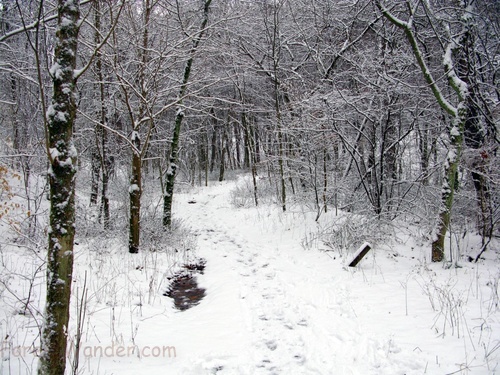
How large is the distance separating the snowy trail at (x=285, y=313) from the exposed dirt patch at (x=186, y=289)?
0.75 ft

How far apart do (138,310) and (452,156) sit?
21.0 ft

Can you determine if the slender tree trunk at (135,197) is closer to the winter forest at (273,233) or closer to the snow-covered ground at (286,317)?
the winter forest at (273,233)

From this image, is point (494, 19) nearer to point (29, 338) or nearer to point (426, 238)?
point (426, 238)

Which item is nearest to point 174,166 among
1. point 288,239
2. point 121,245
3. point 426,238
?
point 121,245

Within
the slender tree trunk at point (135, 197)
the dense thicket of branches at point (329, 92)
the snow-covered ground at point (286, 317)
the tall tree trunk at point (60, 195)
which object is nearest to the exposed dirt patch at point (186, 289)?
the snow-covered ground at point (286, 317)

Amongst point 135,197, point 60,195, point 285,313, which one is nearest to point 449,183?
point 285,313

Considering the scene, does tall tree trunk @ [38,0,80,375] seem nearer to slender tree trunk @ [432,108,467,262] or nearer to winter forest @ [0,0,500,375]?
winter forest @ [0,0,500,375]

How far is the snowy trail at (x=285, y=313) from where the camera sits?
3266mm

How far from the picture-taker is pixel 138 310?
14.9 ft

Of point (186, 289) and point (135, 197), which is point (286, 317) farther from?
point (135, 197)

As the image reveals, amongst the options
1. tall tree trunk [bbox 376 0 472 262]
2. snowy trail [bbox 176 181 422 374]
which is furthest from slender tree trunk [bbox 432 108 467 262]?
snowy trail [bbox 176 181 422 374]

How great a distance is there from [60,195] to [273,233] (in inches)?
314

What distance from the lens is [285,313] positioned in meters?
4.50

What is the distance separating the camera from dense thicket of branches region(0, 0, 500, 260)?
6426 mm
